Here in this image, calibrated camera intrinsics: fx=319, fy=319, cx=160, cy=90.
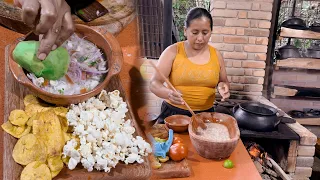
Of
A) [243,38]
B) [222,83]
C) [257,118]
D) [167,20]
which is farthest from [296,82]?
[167,20]

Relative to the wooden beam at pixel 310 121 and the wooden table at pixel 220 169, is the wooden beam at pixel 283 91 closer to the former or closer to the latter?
the wooden beam at pixel 310 121

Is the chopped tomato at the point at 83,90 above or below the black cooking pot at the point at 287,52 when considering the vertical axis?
above

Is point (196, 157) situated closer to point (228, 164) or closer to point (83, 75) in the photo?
point (228, 164)

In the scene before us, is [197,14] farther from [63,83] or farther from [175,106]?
[63,83]

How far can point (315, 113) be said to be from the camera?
9.39 feet

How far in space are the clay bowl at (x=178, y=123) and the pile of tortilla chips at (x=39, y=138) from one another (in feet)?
2.31

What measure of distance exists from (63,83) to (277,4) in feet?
7.35

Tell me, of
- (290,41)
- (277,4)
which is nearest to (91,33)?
(277,4)

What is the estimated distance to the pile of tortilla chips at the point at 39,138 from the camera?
0.53 m

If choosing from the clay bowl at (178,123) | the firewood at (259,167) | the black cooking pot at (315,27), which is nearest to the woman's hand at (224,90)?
the clay bowl at (178,123)

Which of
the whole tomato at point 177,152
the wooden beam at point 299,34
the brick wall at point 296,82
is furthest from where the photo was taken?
the brick wall at point 296,82

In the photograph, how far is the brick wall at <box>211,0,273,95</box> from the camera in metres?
2.31

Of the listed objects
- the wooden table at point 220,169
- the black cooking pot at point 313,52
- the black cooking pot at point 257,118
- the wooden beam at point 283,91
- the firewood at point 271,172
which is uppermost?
the wooden table at point 220,169

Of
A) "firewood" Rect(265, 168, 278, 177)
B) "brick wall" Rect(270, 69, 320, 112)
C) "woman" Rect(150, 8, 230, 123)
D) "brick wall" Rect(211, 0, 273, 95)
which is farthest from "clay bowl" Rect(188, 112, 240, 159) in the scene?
"brick wall" Rect(270, 69, 320, 112)
